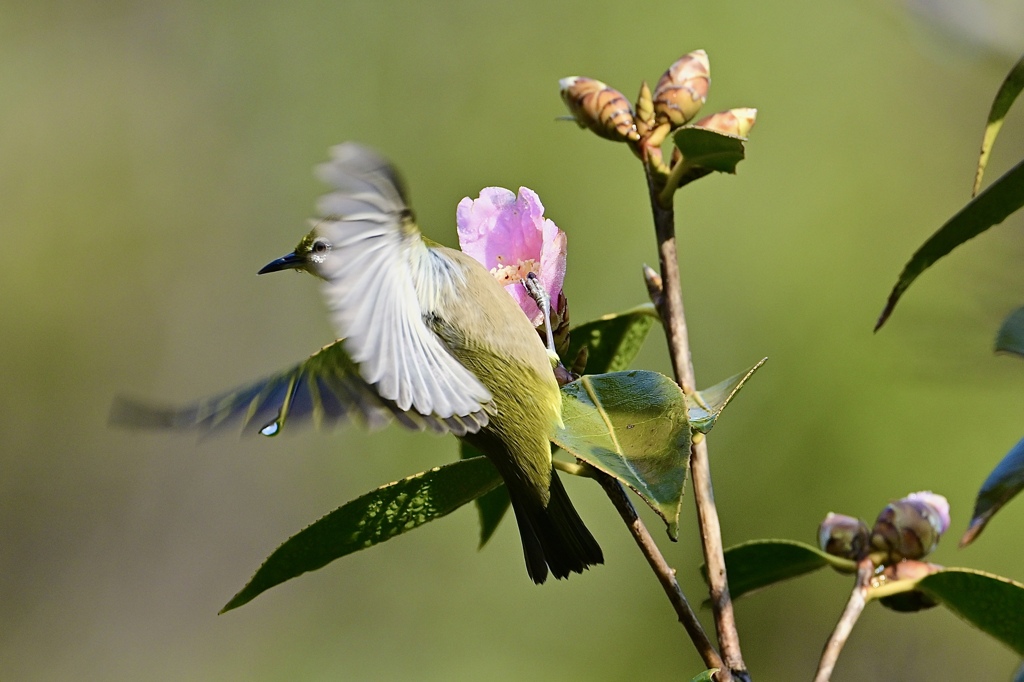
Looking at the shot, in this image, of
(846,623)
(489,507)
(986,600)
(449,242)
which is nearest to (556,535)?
(489,507)

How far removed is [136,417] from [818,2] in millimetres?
4012

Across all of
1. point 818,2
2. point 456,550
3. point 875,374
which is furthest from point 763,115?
point 456,550

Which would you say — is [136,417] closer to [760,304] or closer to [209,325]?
[760,304]

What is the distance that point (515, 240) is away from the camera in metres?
1.18

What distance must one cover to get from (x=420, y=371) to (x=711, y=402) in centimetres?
29

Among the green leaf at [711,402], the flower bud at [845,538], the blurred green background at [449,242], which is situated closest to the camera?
the green leaf at [711,402]

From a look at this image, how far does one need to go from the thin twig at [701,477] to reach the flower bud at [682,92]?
0.22 feet

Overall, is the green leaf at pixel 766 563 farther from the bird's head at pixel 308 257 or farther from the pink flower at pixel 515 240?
the bird's head at pixel 308 257

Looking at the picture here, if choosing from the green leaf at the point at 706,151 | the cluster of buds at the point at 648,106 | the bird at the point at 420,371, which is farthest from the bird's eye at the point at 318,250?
the green leaf at the point at 706,151

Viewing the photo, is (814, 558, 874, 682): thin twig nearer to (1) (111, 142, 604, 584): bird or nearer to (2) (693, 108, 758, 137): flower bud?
(1) (111, 142, 604, 584): bird

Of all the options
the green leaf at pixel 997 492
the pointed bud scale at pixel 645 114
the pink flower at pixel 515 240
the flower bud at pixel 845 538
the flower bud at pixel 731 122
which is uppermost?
the pointed bud scale at pixel 645 114

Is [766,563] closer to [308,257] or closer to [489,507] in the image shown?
[489,507]

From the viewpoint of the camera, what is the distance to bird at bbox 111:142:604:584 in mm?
930

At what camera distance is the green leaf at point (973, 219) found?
0.84 meters
